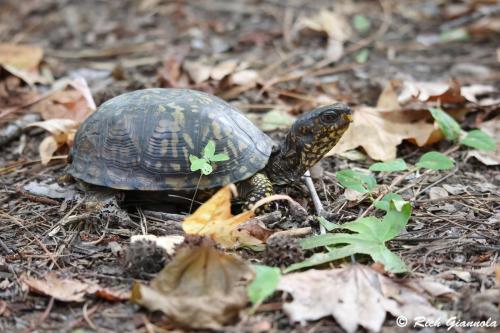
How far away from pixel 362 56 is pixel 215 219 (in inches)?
147

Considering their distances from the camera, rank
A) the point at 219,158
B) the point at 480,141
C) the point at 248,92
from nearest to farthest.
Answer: the point at 219,158 < the point at 480,141 < the point at 248,92

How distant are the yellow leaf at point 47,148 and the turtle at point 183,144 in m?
0.55

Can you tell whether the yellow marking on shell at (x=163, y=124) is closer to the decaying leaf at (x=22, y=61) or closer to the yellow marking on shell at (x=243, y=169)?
the yellow marking on shell at (x=243, y=169)

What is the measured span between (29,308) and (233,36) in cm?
469

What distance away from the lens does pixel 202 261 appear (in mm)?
2336

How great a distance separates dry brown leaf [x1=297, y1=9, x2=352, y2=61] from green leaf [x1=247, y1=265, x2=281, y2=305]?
3.91m

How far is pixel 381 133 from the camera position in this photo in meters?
3.98

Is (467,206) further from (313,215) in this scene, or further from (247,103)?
(247,103)

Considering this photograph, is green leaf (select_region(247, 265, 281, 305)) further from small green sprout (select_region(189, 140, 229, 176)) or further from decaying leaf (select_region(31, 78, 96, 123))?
decaying leaf (select_region(31, 78, 96, 123))

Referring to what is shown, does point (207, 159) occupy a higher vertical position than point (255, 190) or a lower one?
higher

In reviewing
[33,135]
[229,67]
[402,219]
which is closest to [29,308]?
[402,219]

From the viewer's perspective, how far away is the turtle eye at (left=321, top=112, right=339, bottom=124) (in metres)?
3.16

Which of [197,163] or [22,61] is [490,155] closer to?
[197,163]

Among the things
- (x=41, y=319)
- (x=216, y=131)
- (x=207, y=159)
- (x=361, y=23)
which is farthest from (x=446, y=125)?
(x=361, y=23)
